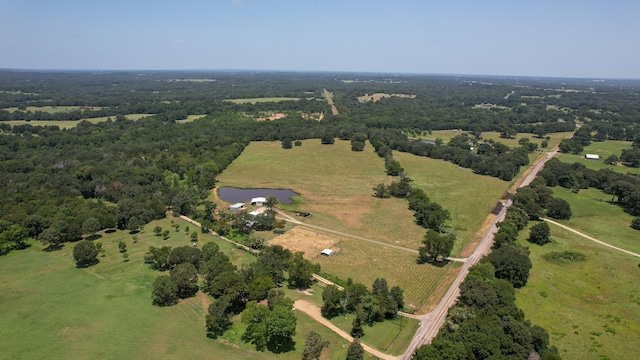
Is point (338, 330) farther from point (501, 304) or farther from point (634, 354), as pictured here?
point (634, 354)

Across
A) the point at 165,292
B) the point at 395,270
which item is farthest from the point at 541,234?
the point at 165,292

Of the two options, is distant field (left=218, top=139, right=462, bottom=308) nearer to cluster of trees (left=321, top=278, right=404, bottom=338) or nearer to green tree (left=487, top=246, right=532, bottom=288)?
cluster of trees (left=321, top=278, right=404, bottom=338)

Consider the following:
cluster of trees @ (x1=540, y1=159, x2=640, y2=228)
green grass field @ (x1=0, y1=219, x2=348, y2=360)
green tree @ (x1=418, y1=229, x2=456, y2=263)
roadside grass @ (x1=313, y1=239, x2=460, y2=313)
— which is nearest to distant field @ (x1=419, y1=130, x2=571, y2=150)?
cluster of trees @ (x1=540, y1=159, x2=640, y2=228)

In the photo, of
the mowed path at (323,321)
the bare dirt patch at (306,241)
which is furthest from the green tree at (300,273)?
the bare dirt patch at (306,241)

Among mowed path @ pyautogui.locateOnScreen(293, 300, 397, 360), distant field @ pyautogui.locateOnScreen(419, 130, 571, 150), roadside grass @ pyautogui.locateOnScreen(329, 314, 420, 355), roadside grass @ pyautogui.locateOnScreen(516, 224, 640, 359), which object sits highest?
distant field @ pyautogui.locateOnScreen(419, 130, 571, 150)

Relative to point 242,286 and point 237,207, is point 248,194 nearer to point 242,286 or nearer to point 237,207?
point 237,207
